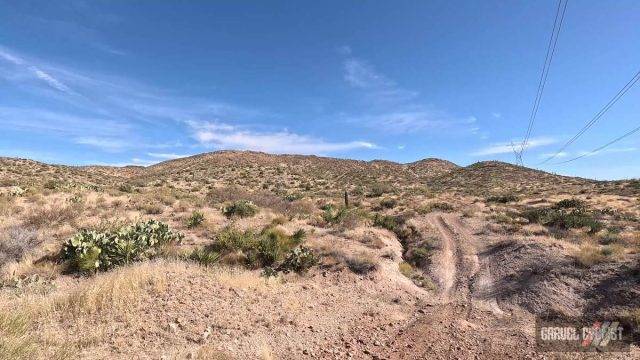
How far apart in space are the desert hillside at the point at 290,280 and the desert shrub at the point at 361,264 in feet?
0.20

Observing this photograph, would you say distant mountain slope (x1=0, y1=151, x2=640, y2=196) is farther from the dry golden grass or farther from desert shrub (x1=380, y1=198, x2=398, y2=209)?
the dry golden grass

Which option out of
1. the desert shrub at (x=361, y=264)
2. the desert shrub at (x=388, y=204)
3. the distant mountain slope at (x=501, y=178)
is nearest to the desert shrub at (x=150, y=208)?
the desert shrub at (x=361, y=264)

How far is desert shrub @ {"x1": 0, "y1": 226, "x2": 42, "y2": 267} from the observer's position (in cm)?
1265

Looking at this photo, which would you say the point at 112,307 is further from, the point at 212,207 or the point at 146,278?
the point at 212,207

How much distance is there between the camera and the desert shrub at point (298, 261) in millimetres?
14031

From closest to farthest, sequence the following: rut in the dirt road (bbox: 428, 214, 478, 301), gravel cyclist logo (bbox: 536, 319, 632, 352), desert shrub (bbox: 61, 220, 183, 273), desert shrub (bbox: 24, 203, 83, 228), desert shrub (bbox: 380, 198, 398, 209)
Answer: gravel cyclist logo (bbox: 536, 319, 632, 352) < desert shrub (bbox: 61, 220, 183, 273) < rut in the dirt road (bbox: 428, 214, 478, 301) < desert shrub (bbox: 24, 203, 83, 228) < desert shrub (bbox: 380, 198, 398, 209)

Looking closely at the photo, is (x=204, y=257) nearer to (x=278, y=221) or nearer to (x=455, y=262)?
(x=278, y=221)

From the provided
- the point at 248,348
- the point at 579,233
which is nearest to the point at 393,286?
the point at 248,348

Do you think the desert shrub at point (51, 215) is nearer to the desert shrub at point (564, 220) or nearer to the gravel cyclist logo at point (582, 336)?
the gravel cyclist logo at point (582, 336)

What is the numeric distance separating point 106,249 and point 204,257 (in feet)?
10.3

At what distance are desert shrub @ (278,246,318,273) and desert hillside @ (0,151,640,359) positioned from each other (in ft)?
0.19

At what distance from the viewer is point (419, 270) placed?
1628 cm

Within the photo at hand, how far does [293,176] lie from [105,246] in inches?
2037

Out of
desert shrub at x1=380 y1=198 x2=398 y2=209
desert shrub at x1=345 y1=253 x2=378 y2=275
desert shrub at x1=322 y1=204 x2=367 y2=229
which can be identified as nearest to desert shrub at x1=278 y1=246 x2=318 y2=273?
desert shrub at x1=345 y1=253 x2=378 y2=275
